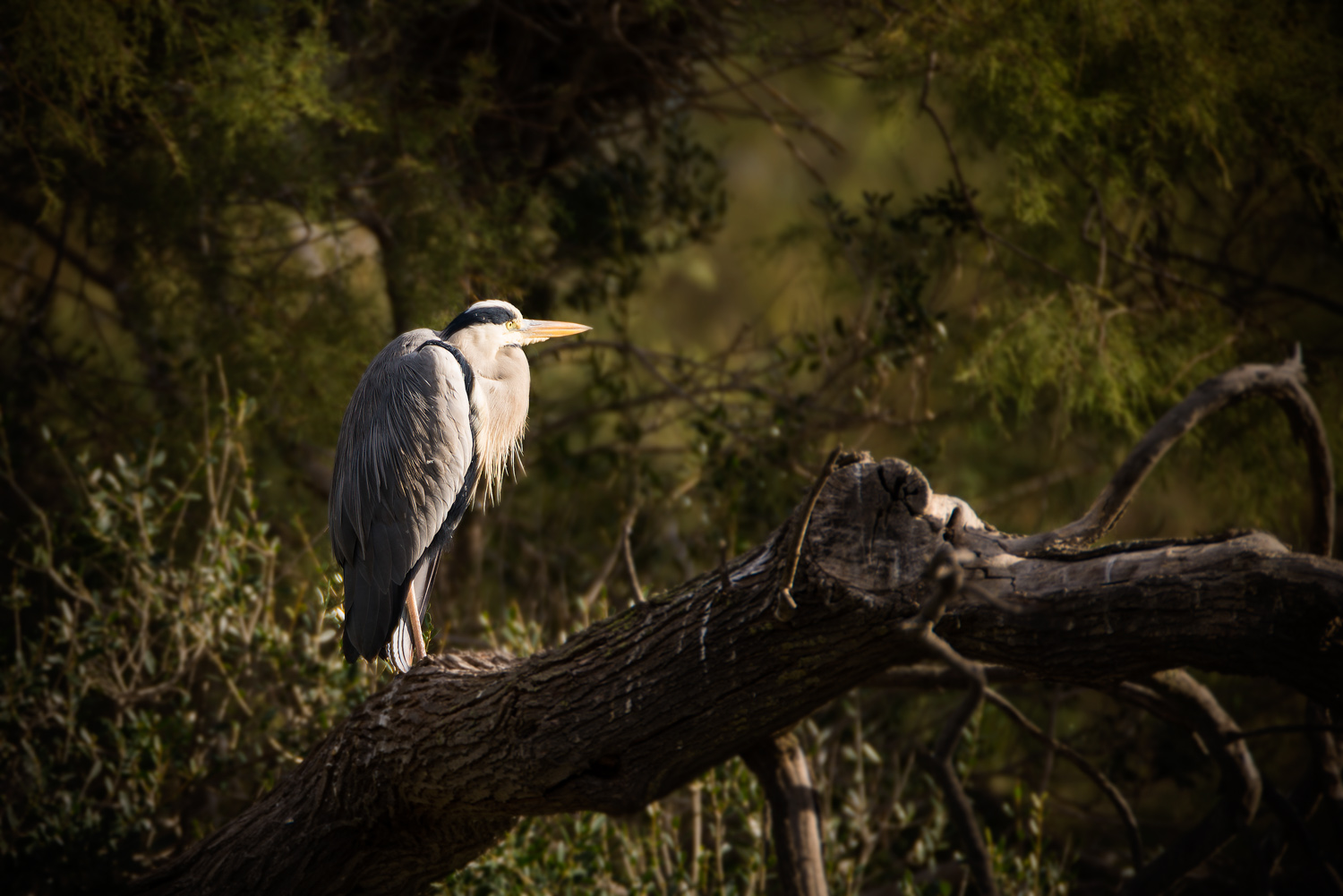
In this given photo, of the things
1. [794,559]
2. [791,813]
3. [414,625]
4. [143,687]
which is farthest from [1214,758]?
[143,687]

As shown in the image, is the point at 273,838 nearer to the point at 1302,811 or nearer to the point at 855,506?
the point at 855,506

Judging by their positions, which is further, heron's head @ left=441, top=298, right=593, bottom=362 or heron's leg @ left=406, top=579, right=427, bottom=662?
heron's head @ left=441, top=298, right=593, bottom=362

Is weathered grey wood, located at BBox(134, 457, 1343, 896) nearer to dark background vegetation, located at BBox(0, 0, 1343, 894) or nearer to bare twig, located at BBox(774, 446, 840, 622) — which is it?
bare twig, located at BBox(774, 446, 840, 622)

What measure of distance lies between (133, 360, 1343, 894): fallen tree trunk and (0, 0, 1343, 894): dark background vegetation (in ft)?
2.28

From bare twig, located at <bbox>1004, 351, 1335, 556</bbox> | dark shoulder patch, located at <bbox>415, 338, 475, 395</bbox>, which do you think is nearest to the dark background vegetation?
dark shoulder patch, located at <bbox>415, 338, 475, 395</bbox>

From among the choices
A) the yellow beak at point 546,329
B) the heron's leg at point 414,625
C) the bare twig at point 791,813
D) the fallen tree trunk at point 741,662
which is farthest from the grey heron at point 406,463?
the bare twig at point 791,813

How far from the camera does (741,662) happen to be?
1.65 m

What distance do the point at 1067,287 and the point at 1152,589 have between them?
102 inches

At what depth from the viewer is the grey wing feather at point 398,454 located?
2.61 meters

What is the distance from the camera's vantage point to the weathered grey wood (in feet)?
4.31

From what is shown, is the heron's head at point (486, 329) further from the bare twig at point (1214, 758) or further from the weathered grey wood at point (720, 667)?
the bare twig at point (1214, 758)

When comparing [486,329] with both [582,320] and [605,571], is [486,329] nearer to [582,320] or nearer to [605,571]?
[605,571]

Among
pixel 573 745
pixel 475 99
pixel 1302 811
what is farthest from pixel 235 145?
pixel 1302 811

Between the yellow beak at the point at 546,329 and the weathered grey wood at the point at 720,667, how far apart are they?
107cm
